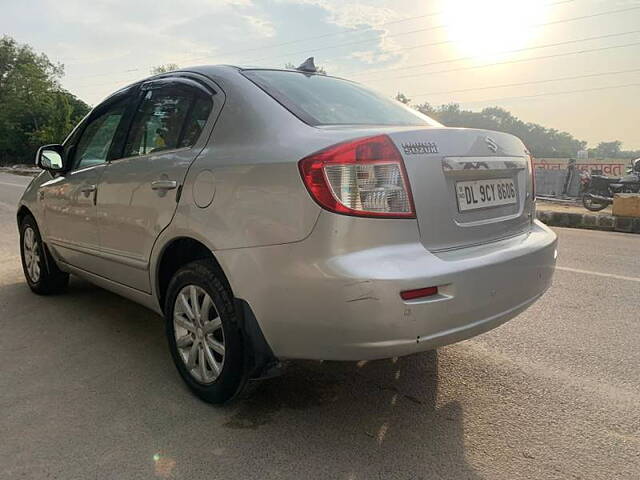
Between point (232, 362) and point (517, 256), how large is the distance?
4.46 ft

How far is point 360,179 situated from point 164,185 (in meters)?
1.16

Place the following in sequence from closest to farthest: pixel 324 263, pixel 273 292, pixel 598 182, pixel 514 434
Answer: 1. pixel 324 263
2. pixel 273 292
3. pixel 514 434
4. pixel 598 182

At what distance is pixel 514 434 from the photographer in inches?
90.7

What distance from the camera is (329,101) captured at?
273cm

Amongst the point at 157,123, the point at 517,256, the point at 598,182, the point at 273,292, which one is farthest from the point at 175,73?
the point at 598,182

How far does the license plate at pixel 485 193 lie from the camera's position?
2.27 m

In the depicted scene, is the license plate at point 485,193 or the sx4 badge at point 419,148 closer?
the sx4 badge at point 419,148

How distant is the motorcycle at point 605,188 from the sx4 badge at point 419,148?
12.3 m

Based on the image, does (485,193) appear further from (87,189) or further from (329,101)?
(87,189)

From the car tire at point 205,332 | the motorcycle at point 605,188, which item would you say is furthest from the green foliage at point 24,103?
the car tire at point 205,332

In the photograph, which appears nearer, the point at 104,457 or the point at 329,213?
the point at 329,213

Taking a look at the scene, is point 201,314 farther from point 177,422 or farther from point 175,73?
point 175,73

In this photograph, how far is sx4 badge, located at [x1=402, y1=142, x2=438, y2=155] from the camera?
2090mm

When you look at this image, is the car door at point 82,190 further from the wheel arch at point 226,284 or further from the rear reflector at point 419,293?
the rear reflector at point 419,293
